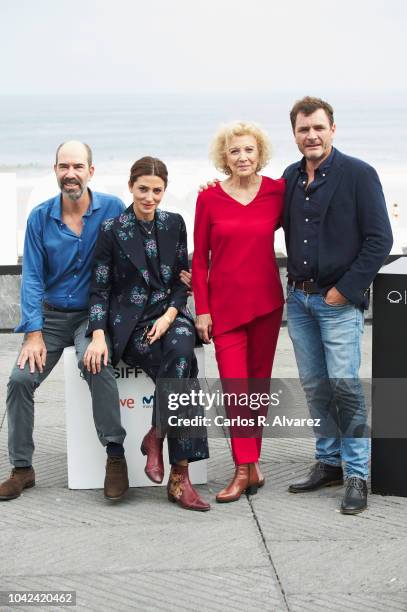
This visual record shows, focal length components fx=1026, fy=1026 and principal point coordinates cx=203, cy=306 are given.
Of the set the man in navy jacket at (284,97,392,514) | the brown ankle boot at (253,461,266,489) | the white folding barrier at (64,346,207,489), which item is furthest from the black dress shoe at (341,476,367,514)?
the white folding barrier at (64,346,207,489)

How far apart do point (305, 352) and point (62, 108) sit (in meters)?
5.65

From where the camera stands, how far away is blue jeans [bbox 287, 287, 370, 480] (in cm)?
461

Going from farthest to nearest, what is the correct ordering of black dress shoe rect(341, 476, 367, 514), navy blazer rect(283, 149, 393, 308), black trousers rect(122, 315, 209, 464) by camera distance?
1. black trousers rect(122, 315, 209, 464)
2. black dress shoe rect(341, 476, 367, 514)
3. navy blazer rect(283, 149, 393, 308)

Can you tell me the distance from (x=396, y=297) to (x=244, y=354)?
748 millimetres

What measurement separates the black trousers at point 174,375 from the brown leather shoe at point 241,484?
18 cm

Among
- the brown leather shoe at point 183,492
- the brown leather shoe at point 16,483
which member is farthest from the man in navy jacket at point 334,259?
the brown leather shoe at point 16,483

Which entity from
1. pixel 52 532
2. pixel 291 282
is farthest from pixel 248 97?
pixel 52 532

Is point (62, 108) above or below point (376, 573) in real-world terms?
above

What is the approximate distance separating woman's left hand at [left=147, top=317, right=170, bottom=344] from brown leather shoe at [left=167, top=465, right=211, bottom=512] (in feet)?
1.97

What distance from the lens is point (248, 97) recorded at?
32.3 ft

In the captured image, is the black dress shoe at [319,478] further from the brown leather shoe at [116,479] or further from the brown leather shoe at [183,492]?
the brown leather shoe at [116,479]

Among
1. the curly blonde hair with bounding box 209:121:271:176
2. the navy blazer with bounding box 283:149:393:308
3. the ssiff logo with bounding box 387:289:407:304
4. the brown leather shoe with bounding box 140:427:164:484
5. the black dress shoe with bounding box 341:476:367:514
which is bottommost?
the black dress shoe with bounding box 341:476:367:514

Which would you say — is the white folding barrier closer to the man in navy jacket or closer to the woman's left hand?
the woman's left hand

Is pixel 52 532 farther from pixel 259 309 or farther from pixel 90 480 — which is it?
pixel 259 309
